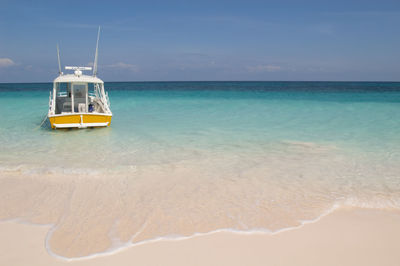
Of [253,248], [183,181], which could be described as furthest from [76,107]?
[253,248]

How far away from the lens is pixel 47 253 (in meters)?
3.59

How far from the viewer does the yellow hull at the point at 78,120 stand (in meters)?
12.1

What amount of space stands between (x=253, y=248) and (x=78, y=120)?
34.9ft

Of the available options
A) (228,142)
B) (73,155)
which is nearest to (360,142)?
(228,142)

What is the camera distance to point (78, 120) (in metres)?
12.4

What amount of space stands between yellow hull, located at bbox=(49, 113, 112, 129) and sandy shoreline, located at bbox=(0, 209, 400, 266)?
854 cm

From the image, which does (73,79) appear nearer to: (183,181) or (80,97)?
(80,97)

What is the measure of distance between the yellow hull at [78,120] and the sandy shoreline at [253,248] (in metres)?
8.54

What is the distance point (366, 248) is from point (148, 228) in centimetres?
289

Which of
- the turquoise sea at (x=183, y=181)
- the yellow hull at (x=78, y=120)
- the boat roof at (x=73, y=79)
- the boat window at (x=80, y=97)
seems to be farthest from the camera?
the boat window at (x=80, y=97)

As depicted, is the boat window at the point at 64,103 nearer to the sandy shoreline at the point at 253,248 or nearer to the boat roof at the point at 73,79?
the boat roof at the point at 73,79

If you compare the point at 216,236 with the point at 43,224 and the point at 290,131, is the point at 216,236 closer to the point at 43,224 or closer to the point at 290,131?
the point at 43,224

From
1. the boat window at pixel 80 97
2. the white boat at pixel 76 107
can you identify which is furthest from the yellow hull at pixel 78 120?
the boat window at pixel 80 97

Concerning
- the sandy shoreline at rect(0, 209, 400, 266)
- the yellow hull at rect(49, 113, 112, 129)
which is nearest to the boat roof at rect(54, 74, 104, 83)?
the yellow hull at rect(49, 113, 112, 129)
